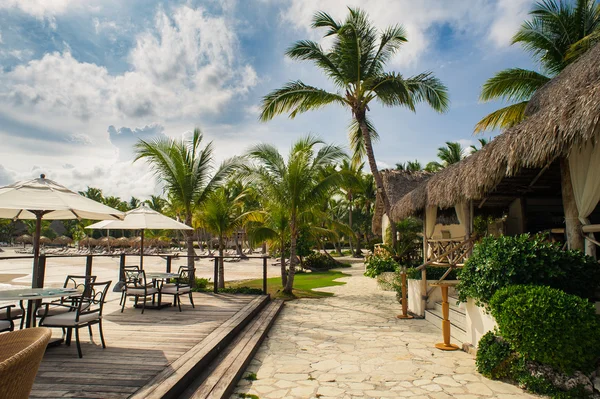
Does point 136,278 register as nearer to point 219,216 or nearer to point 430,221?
point 219,216

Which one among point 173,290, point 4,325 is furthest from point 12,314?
point 173,290

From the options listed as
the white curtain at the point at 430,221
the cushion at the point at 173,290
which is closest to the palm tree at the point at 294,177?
the white curtain at the point at 430,221

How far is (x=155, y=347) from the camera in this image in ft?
15.3

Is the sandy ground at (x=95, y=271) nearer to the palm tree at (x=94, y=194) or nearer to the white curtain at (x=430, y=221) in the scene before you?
the white curtain at (x=430, y=221)

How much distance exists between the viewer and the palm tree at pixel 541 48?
34.7 ft

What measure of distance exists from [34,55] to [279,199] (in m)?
6.82

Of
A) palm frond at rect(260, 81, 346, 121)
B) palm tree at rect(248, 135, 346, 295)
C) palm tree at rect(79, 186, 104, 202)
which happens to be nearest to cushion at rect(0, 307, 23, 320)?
palm tree at rect(248, 135, 346, 295)

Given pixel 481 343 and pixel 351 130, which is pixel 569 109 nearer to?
pixel 481 343

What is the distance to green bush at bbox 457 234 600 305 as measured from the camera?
436cm

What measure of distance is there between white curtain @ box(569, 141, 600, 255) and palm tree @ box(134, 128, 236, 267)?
892cm

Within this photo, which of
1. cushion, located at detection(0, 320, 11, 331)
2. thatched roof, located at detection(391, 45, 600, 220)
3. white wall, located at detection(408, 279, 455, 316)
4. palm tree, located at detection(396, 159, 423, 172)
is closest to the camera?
cushion, located at detection(0, 320, 11, 331)

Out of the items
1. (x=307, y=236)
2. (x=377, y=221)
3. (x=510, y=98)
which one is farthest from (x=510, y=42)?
(x=377, y=221)

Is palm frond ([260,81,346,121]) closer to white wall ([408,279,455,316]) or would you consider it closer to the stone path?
white wall ([408,279,455,316])

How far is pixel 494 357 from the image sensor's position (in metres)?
4.32
